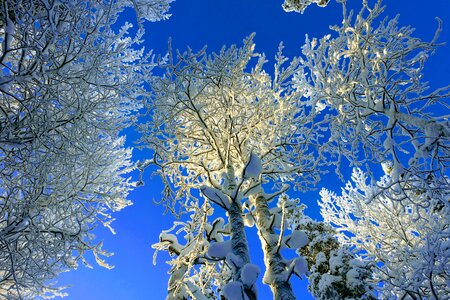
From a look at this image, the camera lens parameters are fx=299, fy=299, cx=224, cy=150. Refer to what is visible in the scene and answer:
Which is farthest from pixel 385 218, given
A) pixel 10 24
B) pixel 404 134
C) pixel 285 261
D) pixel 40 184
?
pixel 10 24

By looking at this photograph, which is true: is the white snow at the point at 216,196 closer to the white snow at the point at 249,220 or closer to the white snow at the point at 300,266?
the white snow at the point at 249,220

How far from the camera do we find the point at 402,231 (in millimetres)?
7504

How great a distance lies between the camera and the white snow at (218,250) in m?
3.27

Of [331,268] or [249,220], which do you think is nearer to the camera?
[249,220]

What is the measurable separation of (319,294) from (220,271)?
124 inches

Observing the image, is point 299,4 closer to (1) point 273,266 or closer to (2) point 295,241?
(2) point 295,241

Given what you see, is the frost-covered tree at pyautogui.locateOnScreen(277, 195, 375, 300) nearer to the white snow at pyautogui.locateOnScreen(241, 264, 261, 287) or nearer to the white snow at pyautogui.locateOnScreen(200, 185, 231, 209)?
the white snow at pyautogui.locateOnScreen(200, 185, 231, 209)

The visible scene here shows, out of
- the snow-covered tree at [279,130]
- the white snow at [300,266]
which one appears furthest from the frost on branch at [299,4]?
the white snow at [300,266]

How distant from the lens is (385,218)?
7.72 meters

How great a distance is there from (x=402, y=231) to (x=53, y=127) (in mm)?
7966

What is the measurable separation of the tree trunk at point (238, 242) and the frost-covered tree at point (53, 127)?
1915mm

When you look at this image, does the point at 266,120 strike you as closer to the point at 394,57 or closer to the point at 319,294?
the point at 394,57

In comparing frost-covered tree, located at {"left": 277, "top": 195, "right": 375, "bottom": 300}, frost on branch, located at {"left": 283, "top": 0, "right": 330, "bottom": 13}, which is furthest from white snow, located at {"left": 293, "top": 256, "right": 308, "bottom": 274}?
frost on branch, located at {"left": 283, "top": 0, "right": 330, "bottom": 13}

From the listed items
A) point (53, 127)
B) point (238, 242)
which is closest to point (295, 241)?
point (238, 242)
